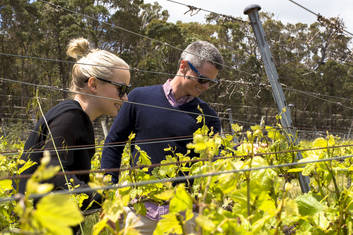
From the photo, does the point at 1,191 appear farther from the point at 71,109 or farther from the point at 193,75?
the point at 193,75

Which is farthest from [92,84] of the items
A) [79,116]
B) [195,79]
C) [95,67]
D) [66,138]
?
[195,79]

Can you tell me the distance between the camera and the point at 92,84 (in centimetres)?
161

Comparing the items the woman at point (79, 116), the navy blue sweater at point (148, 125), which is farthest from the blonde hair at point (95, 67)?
the navy blue sweater at point (148, 125)

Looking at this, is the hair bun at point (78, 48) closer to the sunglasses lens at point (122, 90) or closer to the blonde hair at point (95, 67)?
the blonde hair at point (95, 67)

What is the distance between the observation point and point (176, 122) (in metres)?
1.95

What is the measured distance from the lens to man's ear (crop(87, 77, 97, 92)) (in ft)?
5.23

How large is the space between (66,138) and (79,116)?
113 mm

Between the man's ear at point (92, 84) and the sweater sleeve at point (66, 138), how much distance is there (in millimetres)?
328

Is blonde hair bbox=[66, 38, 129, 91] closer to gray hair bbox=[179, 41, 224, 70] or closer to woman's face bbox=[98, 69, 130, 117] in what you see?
woman's face bbox=[98, 69, 130, 117]

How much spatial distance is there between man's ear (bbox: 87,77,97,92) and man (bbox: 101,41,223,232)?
39 cm

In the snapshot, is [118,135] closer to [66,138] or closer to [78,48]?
[78,48]

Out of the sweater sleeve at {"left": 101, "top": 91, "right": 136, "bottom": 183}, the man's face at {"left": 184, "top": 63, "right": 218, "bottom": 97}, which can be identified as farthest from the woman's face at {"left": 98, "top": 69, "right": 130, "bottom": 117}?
the man's face at {"left": 184, "top": 63, "right": 218, "bottom": 97}

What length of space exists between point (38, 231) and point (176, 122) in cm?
163

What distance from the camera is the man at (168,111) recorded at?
192 cm
